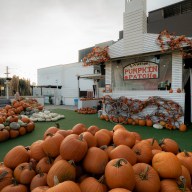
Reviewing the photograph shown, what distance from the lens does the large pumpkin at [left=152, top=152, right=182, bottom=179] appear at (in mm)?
1393

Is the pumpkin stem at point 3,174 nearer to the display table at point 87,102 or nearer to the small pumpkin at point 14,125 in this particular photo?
the small pumpkin at point 14,125

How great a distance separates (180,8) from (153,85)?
44.2 feet

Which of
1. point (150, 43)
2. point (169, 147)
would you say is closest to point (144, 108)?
point (150, 43)

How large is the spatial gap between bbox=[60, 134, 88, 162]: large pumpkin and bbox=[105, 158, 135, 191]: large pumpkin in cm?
29

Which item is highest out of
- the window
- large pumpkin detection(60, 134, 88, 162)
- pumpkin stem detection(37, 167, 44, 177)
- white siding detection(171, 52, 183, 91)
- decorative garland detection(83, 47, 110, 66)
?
Result: the window

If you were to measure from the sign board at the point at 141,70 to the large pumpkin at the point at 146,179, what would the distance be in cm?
723

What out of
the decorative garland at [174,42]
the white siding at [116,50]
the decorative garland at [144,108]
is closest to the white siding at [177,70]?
the decorative garland at [174,42]

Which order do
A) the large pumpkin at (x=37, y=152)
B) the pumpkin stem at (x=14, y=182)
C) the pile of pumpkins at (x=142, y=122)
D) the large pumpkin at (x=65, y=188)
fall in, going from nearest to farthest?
1. the large pumpkin at (x=65, y=188)
2. the pumpkin stem at (x=14, y=182)
3. the large pumpkin at (x=37, y=152)
4. the pile of pumpkins at (x=142, y=122)

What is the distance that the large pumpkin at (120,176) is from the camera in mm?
1197

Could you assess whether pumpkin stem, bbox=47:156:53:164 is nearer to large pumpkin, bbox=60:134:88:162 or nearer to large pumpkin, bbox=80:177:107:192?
large pumpkin, bbox=60:134:88:162

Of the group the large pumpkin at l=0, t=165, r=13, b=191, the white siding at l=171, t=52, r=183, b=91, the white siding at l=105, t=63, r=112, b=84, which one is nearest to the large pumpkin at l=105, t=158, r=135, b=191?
the large pumpkin at l=0, t=165, r=13, b=191

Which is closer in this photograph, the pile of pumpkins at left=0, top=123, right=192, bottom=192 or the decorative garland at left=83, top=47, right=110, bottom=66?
the pile of pumpkins at left=0, top=123, right=192, bottom=192

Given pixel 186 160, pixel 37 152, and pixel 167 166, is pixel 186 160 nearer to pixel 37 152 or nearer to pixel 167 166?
pixel 167 166

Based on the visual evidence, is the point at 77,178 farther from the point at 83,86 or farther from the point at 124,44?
the point at 83,86
